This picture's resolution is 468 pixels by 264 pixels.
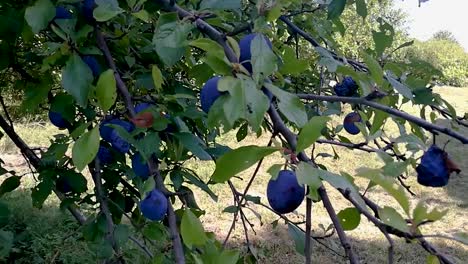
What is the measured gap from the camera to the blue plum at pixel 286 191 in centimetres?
64

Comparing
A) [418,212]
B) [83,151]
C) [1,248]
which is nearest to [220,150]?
[83,151]

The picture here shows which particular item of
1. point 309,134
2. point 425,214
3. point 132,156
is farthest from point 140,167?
point 425,214

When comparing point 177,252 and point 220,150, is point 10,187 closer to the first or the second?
point 220,150

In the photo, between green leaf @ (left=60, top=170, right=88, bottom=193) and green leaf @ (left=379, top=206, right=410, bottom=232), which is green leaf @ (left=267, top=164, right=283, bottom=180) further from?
green leaf @ (left=60, top=170, right=88, bottom=193)

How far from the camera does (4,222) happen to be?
120cm

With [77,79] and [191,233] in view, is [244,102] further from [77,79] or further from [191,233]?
[77,79]

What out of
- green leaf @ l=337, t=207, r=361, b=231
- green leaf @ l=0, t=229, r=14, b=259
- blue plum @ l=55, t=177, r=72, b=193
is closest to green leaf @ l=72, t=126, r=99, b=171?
green leaf @ l=337, t=207, r=361, b=231

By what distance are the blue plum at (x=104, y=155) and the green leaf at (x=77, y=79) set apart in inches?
9.4

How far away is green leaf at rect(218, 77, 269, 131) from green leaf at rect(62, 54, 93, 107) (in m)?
0.35

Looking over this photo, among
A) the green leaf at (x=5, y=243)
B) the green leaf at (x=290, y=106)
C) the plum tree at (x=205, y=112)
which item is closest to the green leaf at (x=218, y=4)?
the plum tree at (x=205, y=112)

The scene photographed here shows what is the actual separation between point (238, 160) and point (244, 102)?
2.3 inches

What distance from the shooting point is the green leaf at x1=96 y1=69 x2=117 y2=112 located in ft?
2.48

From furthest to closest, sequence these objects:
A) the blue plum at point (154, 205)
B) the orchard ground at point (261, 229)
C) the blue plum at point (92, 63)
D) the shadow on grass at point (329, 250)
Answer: the shadow on grass at point (329, 250) → the orchard ground at point (261, 229) → the blue plum at point (92, 63) → the blue plum at point (154, 205)

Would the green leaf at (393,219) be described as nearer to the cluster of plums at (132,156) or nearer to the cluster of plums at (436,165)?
the cluster of plums at (436,165)
